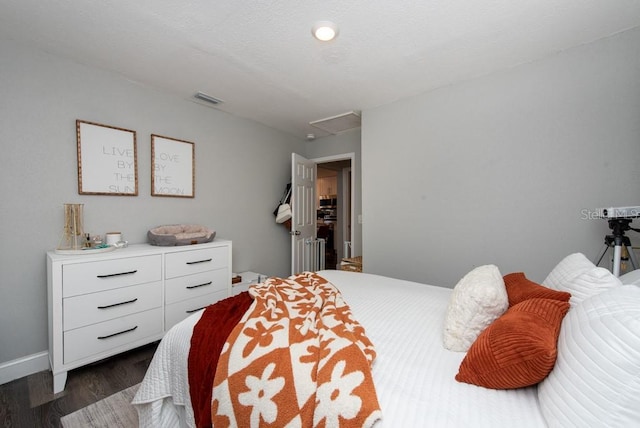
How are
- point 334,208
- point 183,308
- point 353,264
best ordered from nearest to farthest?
point 183,308
point 353,264
point 334,208

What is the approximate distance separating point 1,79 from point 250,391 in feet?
8.77

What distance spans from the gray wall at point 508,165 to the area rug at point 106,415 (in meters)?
2.33

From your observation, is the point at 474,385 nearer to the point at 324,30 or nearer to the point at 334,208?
the point at 324,30

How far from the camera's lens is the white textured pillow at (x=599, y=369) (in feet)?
1.84

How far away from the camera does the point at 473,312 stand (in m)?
1.04

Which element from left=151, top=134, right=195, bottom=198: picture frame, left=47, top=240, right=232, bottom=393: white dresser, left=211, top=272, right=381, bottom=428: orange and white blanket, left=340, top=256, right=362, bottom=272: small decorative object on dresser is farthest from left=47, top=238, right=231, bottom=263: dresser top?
left=340, top=256, right=362, bottom=272: small decorative object on dresser

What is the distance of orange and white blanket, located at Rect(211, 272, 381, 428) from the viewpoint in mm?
763

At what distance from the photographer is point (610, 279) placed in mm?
947

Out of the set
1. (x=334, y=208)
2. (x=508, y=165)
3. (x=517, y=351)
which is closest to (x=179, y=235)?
(x=517, y=351)

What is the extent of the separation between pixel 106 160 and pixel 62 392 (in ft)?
5.68

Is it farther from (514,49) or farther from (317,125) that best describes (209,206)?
(514,49)

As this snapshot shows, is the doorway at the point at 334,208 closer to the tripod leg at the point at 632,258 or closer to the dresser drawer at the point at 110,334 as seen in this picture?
the dresser drawer at the point at 110,334

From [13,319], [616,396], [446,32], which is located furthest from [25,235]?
[446,32]

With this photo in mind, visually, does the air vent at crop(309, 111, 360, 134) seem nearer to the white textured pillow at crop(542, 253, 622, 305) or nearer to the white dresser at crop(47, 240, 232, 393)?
the white dresser at crop(47, 240, 232, 393)
